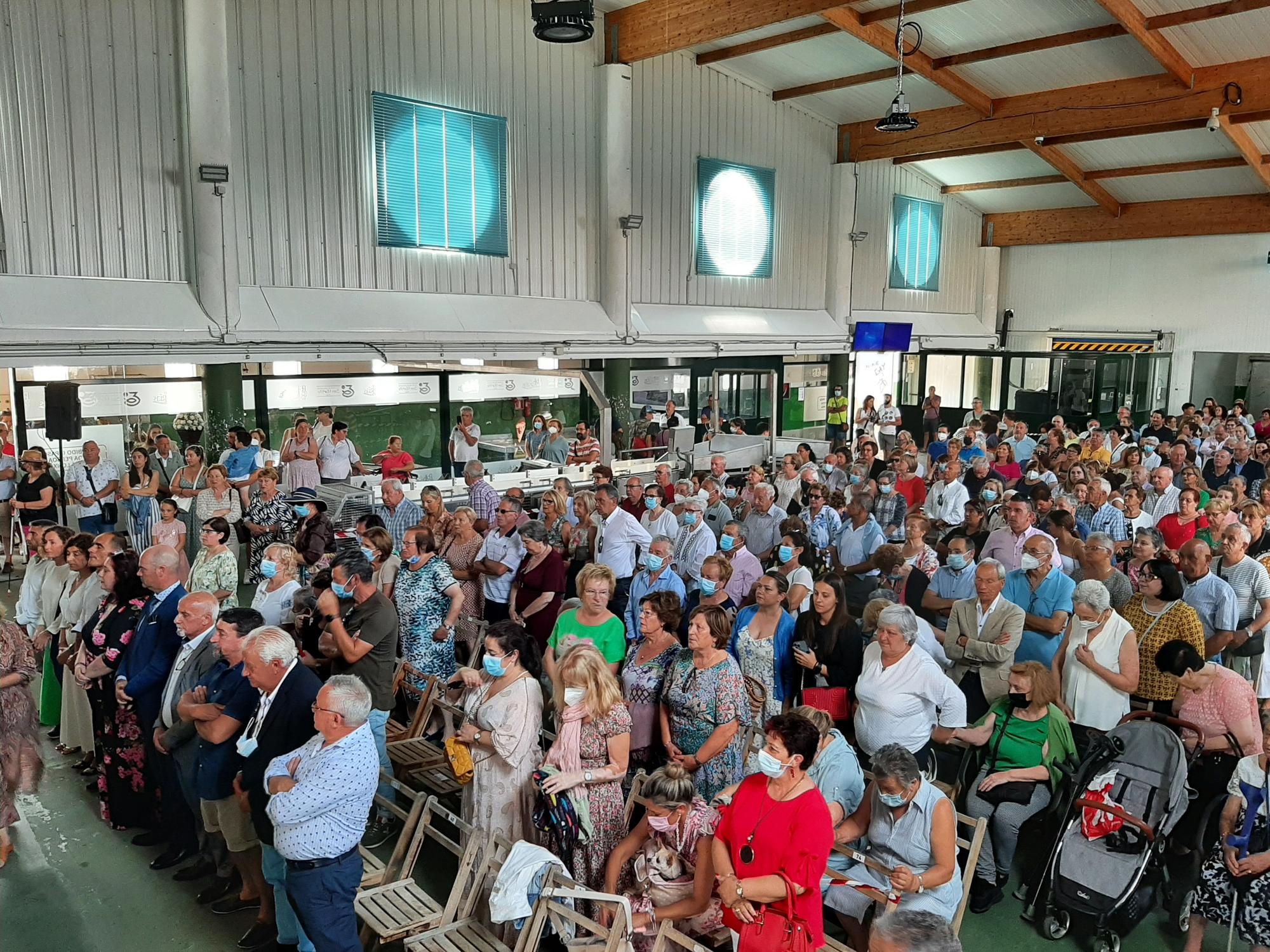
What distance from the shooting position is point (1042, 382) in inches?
761

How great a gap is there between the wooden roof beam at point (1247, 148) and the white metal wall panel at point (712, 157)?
6.51 m

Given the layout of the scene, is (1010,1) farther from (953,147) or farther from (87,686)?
(87,686)

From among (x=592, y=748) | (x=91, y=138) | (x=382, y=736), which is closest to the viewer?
(x=592, y=748)

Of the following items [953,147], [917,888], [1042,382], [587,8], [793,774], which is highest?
[953,147]

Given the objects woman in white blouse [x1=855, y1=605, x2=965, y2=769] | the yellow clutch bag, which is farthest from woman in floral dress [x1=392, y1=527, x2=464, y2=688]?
woman in white blouse [x1=855, y1=605, x2=965, y2=769]

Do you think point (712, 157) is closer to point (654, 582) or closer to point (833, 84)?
point (833, 84)

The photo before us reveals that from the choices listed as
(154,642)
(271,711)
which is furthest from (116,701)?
(271,711)

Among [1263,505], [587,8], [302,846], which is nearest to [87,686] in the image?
[302,846]

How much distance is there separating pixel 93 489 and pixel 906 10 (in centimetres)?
1120

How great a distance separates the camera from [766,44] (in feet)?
46.1

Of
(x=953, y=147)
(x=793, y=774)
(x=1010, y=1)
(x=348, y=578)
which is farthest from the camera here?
(x=953, y=147)

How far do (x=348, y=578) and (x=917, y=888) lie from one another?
3.09m

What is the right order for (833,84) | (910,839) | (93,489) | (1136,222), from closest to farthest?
1. (910,839)
2. (93,489)
3. (833,84)
4. (1136,222)

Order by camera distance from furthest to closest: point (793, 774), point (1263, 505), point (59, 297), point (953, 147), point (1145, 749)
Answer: point (953, 147)
point (59, 297)
point (1263, 505)
point (1145, 749)
point (793, 774)
